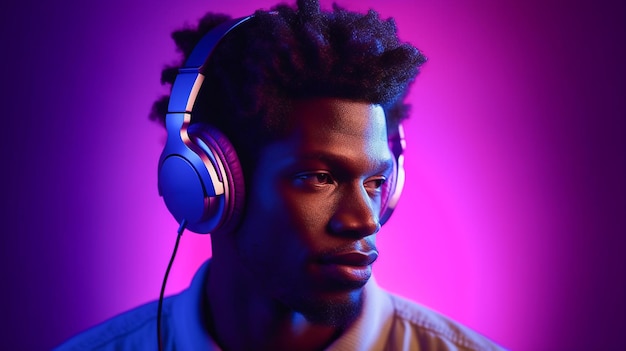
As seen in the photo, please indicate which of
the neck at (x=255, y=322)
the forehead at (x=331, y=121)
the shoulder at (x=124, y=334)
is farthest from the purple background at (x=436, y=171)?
the forehead at (x=331, y=121)

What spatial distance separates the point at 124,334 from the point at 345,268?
2.22 ft

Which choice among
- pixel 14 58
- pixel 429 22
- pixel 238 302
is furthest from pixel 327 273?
pixel 14 58

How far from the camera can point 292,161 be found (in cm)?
103

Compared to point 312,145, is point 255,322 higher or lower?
lower

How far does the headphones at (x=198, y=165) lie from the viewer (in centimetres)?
98

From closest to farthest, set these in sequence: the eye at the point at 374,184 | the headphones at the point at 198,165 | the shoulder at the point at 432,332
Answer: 1. the headphones at the point at 198,165
2. the eye at the point at 374,184
3. the shoulder at the point at 432,332

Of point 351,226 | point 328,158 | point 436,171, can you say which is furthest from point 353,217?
point 436,171

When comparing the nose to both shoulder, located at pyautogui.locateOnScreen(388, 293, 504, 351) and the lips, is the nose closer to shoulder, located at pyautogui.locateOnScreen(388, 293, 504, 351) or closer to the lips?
the lips

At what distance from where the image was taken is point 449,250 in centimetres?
162

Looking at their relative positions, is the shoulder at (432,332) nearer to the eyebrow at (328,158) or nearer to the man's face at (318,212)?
the man's face at (318,212)

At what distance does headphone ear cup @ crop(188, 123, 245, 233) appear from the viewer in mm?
990

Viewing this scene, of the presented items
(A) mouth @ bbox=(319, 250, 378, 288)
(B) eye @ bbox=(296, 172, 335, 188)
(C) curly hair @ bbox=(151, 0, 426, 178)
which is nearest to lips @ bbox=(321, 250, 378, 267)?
(A) mouth @ bbox=(319, 250, 378, 288)

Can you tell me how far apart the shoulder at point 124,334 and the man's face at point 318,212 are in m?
0.44

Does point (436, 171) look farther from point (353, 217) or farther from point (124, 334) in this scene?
point (124, 334)
